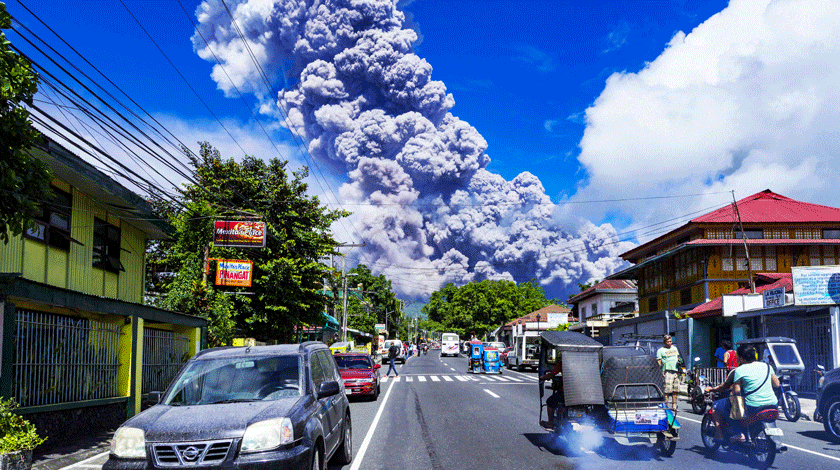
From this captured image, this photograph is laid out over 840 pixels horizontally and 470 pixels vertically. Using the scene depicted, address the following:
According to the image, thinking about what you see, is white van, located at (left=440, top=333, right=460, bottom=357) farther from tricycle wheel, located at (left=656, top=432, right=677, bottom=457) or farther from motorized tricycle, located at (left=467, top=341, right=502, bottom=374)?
tricycle wheel, located at (left=656, top=432, right=677, bottom=457)

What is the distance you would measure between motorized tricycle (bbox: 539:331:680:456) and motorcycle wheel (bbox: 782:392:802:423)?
7.19 metres

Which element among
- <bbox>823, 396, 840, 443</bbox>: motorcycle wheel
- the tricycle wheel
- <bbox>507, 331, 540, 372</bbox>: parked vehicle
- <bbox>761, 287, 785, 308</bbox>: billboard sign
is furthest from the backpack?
<bbox>507, 331, 540, 372</bbox>: parked vehicle

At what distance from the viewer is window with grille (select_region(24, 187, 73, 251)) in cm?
1505

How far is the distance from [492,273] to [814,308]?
152 m

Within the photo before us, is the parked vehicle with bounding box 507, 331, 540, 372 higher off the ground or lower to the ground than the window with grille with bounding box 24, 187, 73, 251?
lower

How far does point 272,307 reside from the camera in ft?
104

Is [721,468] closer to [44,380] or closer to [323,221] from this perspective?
[44,380]

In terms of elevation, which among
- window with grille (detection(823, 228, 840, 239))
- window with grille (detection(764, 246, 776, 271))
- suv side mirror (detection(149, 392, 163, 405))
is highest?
window with grille (detection(823, 228, 840, 239))

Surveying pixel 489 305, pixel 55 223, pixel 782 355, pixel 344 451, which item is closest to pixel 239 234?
pixel 55 223

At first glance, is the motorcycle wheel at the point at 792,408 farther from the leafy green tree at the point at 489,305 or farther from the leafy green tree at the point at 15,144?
the leafy green tree at the point at 489,305

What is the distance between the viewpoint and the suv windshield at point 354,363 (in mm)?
21364

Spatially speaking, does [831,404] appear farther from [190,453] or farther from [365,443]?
[190,453]

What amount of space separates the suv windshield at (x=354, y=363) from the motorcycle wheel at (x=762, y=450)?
14085 millimetres

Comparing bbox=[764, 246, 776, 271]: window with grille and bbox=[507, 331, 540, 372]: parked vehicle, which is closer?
bbox=[764, 246, 776, 271]: window with grille
